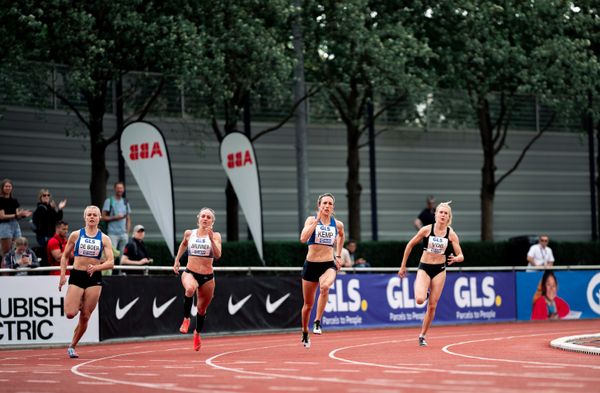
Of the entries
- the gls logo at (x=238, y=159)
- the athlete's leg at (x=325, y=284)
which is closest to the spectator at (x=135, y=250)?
the gls logo at (x=238, y=159)

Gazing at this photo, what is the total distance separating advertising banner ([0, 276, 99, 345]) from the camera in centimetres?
2153

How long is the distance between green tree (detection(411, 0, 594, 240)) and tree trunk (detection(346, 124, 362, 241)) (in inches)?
125

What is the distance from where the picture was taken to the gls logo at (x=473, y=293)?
98.6 feet

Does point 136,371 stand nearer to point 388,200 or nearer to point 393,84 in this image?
point 393,84

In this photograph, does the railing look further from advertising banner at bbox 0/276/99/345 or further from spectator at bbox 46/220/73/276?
spectator at bbox 46/220/73/276

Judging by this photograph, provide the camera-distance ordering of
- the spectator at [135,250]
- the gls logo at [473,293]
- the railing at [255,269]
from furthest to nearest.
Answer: the gls logo at [473,293] → the spectator at [135,250] → the railing at [255,269]

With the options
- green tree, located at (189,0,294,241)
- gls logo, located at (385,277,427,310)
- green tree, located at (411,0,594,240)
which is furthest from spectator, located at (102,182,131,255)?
green tree, located at (411,0,594,240)

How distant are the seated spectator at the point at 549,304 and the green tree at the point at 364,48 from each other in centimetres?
636

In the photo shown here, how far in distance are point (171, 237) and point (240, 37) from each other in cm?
710

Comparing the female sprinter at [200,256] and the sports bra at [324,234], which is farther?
the sports bra at [324,234]

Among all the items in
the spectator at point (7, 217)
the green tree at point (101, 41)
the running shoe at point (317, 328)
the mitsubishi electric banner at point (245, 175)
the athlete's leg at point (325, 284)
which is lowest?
the running shoe at point (317, 328)

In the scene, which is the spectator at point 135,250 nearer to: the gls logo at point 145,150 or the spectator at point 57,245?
the spectator at point 57,245

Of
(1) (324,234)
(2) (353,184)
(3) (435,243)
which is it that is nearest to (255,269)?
(1) (324,234)

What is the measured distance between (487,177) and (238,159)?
49.4 ft
